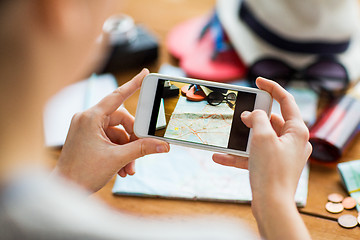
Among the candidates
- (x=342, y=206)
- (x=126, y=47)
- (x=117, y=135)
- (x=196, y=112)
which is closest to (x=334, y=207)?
(x=342, y=206)

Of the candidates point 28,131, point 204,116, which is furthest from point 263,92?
point 28,131

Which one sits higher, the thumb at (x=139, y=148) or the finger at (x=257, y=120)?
A: the finger at (x=257, y=120)

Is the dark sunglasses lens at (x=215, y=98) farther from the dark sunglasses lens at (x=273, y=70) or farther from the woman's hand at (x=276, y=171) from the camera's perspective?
the dark sunglasses lens at (x=273, y=70)

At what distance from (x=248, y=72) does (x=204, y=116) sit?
0.31m

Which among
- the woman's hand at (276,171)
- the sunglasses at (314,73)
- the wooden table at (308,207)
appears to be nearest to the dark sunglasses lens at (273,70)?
the sunglasses at (314,73)

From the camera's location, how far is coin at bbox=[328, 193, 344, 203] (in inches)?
25.9

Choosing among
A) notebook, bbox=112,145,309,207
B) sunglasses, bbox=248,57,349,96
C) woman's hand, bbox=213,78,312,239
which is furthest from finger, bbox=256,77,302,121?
sunglasses, bbox=248,57,349,96

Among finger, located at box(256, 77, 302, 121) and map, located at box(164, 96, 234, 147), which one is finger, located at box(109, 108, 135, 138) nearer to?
map, located at box(164, 96, 234, 147)

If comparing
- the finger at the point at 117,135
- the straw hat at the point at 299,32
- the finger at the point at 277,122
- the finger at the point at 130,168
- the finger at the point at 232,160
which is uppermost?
the straw hat at the point at 299,32

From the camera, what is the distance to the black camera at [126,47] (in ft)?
3.05

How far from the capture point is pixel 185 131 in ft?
2.07

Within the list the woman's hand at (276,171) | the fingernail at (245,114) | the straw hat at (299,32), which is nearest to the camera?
the woman's hand at (276,171)

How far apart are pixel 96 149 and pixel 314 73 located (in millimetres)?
515

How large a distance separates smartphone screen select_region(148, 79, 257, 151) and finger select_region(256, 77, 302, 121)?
0.07 ft
